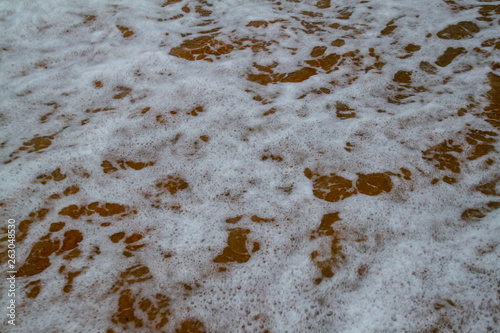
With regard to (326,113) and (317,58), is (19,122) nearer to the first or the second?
(326,113)

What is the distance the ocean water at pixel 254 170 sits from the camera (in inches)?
82.0

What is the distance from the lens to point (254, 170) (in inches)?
118

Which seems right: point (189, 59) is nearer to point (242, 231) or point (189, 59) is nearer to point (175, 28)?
point (175, 28)

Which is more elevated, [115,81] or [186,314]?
[115,81]

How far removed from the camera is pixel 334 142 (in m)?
3.18

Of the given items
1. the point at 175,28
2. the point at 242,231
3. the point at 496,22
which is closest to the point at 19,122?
the point at 175,28

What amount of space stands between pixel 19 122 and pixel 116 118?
1.09 metres

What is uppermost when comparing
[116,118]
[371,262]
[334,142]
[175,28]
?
[175,28]

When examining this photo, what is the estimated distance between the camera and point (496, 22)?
448cm

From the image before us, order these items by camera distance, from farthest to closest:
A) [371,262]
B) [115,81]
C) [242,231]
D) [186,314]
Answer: [115,81] → [242,231] → [371,262] → [186,314]

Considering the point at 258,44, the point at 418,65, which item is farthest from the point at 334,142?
the point at 258,44

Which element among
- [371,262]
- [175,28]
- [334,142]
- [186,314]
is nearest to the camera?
[186,314]

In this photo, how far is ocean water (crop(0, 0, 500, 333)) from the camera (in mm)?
2082

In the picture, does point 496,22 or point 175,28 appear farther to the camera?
point 175,28
